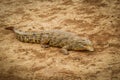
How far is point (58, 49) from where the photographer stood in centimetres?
706

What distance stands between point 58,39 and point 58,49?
27 centimetres

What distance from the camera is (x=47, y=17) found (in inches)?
361

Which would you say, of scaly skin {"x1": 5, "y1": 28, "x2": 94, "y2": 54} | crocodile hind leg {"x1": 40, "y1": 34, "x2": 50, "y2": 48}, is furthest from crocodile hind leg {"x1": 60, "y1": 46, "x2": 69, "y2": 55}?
crocodile hind leg {"x1": 40, "y1": 34, "x2": 50, "y2": 48}

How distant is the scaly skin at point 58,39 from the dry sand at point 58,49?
0.49ft

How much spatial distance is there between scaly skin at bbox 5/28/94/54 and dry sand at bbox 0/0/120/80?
15 cm

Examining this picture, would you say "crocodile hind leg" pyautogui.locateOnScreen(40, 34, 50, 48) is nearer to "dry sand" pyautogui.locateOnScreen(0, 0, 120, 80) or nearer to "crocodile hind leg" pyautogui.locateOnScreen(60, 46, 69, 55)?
"dry sand" pyautogui.locateOnScreen(0, 0, 120, 80)

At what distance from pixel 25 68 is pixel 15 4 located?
506 centimetres

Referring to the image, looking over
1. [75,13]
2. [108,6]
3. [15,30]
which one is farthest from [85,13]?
[15,30]

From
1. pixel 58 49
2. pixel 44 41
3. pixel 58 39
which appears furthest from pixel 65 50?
pixel 44 41

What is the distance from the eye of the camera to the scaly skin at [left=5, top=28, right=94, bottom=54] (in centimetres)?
678

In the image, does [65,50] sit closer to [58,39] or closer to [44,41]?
[58,39]

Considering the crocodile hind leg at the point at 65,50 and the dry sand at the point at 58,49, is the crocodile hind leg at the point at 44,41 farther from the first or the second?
the crocodile hind leg at the point at 65,50

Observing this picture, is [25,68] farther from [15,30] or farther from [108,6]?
[108,6]

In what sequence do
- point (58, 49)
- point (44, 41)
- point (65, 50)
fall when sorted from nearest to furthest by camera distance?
point (65, 50) < point (58, 49) < point (44, 41)
